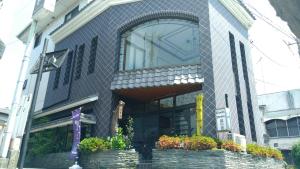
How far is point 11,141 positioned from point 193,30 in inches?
511

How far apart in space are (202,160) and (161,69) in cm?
607

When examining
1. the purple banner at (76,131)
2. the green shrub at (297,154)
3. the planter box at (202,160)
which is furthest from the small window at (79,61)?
the green shrub at (297,154)

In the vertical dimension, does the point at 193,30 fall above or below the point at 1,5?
above

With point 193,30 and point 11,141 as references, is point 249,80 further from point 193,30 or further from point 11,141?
point 11,141

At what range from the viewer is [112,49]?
722 inches

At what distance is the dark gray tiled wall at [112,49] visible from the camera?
1536cm

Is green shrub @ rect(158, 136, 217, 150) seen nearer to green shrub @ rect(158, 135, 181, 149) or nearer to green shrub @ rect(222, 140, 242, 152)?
green shrub @ rect(158, 135, 181, 149)

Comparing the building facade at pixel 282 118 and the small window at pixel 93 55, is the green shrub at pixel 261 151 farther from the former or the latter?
the building facade at pixel 282 118

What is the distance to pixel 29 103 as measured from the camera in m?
7.50

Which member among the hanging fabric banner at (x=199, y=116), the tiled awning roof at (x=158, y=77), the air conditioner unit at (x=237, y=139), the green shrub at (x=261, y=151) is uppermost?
the tiled awning roof at (x=158, y=77)

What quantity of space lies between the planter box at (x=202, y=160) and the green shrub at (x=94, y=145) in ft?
9.65

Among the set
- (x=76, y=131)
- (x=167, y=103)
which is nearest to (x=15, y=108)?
(x=76, y=131)

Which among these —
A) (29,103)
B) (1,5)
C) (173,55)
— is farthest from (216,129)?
(1,5)

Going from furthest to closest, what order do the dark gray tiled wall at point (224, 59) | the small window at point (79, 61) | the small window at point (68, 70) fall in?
1. the small window at point (68, 70)
2. the small window at point (79, 61)
3. the dark gray tiled wall at point (224, 59)
